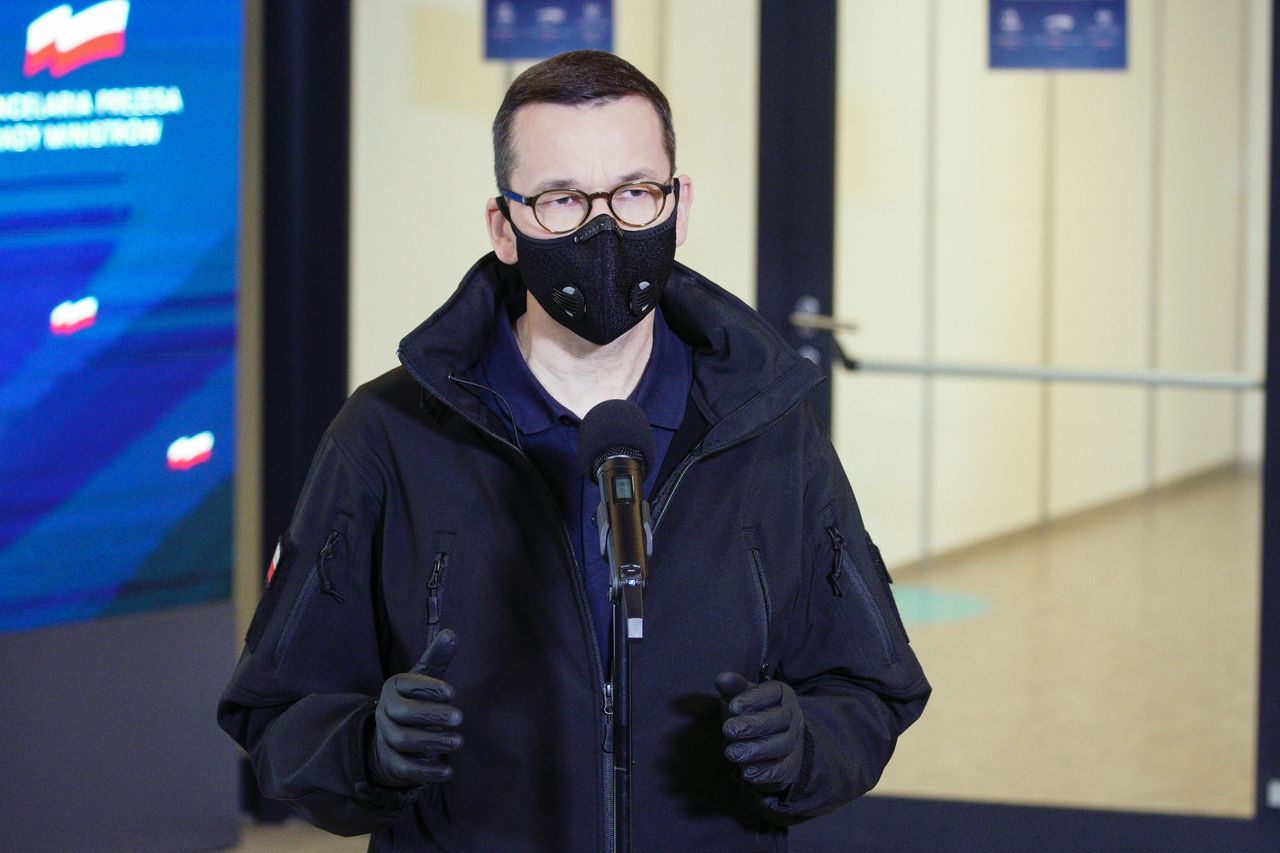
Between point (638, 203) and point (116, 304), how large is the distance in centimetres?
203

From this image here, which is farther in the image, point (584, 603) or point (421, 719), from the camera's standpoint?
point (584, 603)

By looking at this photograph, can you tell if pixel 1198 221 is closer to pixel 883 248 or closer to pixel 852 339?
pixel 883 248

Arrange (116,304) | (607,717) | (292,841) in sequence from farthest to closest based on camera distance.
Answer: (292,841)
(116,304)
(607,717)

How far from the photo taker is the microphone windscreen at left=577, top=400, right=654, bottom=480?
1.23m

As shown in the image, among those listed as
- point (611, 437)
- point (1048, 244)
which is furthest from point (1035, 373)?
point (611, 437)

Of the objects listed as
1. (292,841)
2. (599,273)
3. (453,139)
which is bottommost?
(292,841)

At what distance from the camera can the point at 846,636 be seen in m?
1.70

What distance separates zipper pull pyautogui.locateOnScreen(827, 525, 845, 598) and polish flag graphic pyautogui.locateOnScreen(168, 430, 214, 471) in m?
2.11

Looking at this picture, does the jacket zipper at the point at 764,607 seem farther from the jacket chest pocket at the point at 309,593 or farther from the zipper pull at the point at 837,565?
the jacket chest pocket at the point at 309,593

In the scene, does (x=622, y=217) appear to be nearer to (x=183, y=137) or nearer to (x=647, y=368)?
(x=647, y=368)

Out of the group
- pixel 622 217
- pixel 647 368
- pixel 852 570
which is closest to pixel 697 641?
pixel 852 570

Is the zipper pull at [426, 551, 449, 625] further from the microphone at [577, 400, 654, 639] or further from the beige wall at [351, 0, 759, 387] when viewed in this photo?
the beige wall at [351, 0, 759, 387]

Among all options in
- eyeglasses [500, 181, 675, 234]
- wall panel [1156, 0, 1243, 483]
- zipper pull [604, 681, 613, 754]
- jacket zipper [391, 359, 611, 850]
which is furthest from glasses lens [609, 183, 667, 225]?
wall panel [1156, 0, 1243, 483]

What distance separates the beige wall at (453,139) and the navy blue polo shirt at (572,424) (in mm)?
1921
